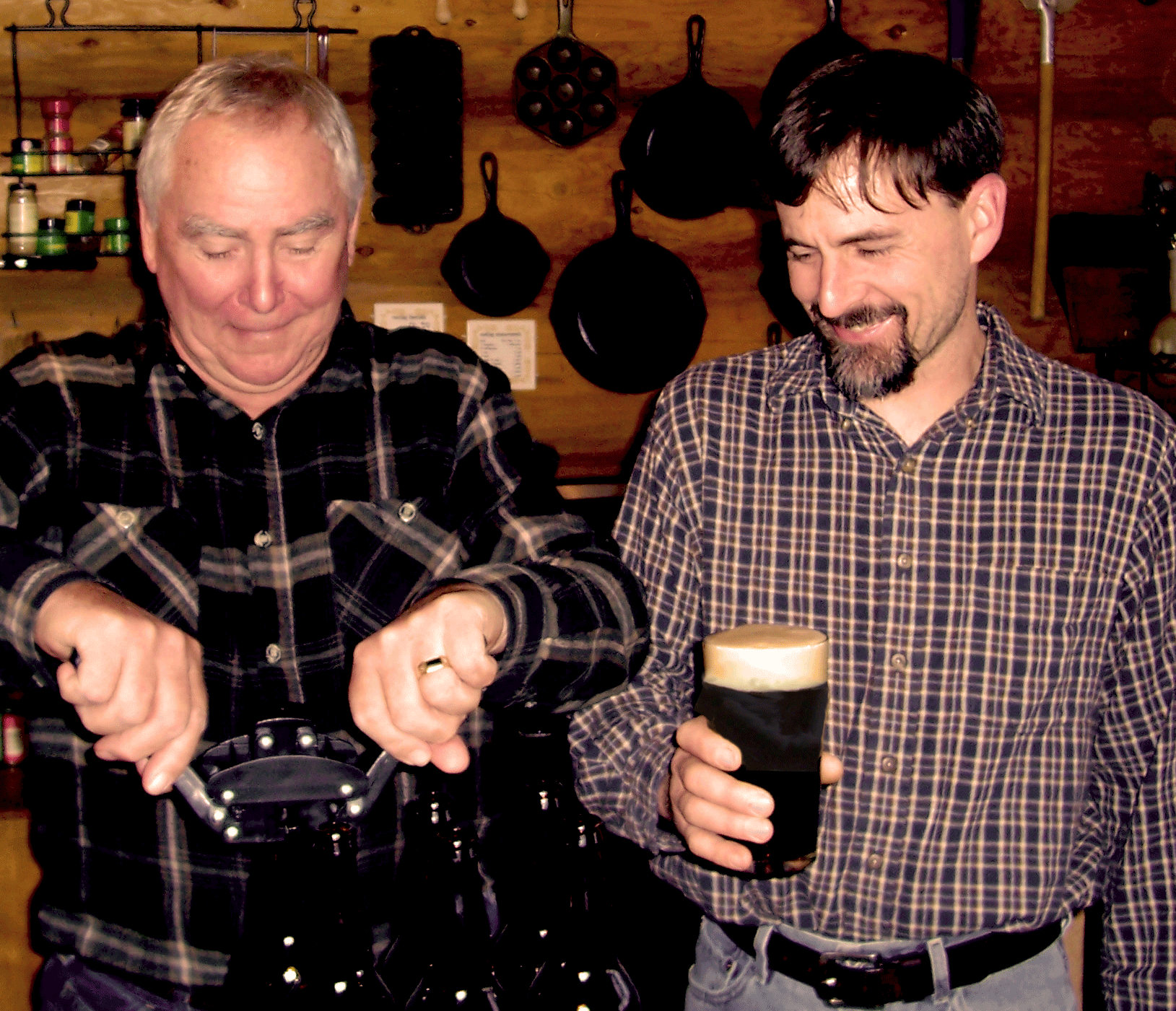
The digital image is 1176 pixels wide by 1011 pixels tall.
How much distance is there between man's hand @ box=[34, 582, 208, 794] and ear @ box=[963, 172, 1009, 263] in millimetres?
1145

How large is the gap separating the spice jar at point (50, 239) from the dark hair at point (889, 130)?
1.74 metres

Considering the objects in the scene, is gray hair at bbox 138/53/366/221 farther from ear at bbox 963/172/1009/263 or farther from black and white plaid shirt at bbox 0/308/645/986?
ear at bbox 963/172/1009/263

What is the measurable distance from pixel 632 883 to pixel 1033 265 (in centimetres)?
183

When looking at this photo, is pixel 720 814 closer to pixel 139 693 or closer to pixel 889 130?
pixel 139 693

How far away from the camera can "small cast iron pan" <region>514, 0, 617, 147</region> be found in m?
2.70

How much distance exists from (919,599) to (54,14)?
7.96 feet

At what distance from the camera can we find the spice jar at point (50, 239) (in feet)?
7.93

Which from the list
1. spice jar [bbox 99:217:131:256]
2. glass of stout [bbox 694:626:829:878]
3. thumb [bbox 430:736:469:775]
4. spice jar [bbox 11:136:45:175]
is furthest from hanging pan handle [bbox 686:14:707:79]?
thumb [bbox 430:736:469:775]

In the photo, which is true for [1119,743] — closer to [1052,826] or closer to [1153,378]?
[1052,826]

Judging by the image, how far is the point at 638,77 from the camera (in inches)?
110

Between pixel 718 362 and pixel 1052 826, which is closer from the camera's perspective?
pixel 1052 826

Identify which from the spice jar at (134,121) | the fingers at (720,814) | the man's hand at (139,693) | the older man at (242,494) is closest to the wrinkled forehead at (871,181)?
the older man at (242,494)

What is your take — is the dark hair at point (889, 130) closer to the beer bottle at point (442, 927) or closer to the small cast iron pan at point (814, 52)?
the beer bottle at point (442, 927)

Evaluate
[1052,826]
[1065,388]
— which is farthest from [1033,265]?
[1052,826]
